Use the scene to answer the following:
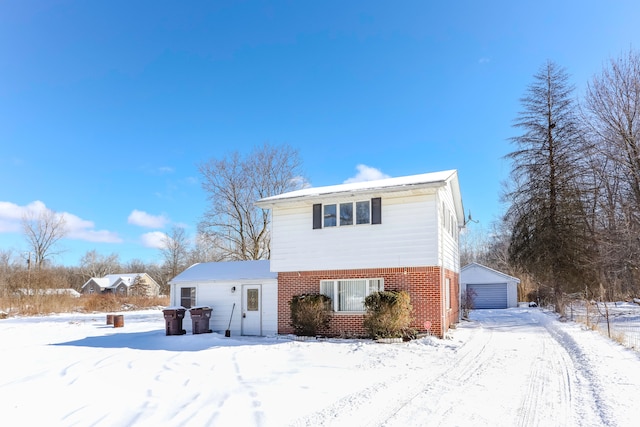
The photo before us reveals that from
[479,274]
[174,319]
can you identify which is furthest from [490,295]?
[174,319]

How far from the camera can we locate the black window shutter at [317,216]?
14672mm

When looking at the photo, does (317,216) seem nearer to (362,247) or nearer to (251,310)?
(362,247)

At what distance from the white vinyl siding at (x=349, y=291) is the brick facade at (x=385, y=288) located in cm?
21

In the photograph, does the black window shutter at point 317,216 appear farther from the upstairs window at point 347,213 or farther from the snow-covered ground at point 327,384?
the snow-covered ground at point 327,384

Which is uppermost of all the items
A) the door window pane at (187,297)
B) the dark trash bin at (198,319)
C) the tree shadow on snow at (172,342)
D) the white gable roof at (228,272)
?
the white gable roof at (228,272)

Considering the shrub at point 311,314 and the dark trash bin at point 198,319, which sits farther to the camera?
the dark trash bin at point 198,319

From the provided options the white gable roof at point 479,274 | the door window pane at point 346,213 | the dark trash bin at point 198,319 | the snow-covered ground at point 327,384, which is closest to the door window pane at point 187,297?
the dark trash bin at point 198,319

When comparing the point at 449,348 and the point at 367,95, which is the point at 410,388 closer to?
the point at 449,348

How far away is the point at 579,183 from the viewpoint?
920 inches

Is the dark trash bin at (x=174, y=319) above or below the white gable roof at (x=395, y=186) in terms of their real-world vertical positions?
below

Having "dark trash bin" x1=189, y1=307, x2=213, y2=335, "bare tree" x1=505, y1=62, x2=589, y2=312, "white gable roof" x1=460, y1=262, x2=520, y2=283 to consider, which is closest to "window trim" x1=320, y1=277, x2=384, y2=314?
"dark trash bin" x1=189, y1=307, x2=213, y2=335

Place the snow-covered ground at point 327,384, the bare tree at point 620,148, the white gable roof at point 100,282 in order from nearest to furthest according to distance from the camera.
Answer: the snow-covered ground at point 327,384, the bare tree at point 620,148, the white gable roof at point 100,282

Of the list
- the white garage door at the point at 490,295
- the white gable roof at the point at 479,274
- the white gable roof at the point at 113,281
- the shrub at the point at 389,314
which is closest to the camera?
the shrub at the point at 389,314

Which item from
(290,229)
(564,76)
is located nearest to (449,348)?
(290,229)
